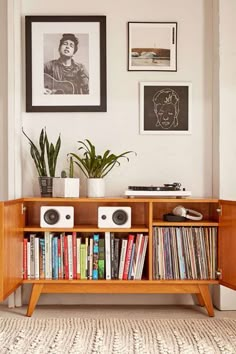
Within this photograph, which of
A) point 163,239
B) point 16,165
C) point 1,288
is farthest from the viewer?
point 16,165

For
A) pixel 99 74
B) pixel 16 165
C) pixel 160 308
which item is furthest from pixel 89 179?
pixel 160 308

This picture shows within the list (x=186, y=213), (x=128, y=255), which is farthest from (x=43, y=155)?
(x=186, y=213)

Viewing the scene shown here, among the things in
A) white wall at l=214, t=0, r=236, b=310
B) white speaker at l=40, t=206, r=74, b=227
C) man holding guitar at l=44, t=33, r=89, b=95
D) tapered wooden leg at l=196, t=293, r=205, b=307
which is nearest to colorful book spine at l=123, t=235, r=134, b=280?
white speaker at l=40, t=206, r=74, b=227

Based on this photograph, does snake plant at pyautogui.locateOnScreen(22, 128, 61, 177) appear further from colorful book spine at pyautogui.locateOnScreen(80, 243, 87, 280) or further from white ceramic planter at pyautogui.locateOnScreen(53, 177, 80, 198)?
colorful book spine at pyautogui.locateOnScreen(80, 243, 87, 280)

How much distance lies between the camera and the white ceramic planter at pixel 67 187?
107 inches

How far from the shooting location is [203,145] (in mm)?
2998

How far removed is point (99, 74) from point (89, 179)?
673 mm

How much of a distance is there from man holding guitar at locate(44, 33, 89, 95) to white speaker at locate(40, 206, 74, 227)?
29.6 inches

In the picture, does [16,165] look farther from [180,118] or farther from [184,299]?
[184,299]

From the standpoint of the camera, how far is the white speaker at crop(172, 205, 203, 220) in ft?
9.06

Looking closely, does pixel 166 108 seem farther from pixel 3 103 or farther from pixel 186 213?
pixel 3 103

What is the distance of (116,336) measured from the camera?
2.19 metres

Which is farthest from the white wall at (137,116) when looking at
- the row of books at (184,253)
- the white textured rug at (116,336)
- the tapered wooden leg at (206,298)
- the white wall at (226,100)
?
the white textured rug at (116,336)

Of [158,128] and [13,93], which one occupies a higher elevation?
[13,93]
